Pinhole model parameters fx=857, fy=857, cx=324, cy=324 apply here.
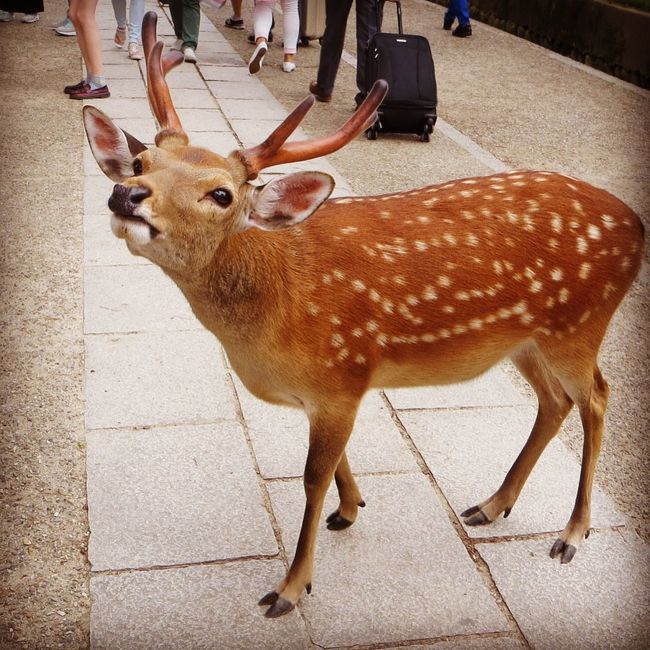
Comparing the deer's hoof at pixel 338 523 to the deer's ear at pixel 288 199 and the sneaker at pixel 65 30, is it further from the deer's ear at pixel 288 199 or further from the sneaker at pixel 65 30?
the sneaker at pixel 65 30

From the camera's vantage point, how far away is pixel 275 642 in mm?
2531

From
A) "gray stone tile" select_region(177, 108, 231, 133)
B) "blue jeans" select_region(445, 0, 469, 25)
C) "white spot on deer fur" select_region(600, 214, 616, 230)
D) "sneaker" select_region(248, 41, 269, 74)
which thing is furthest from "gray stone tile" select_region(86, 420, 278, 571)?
"blue jeans" select_region(445, 0, 469, 25)

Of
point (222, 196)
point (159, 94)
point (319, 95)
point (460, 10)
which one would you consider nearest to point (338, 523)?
point (222, 196)

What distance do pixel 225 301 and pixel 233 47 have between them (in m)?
8.28

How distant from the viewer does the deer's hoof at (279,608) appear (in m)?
2.62

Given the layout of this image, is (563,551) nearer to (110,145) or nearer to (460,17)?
(110,145)

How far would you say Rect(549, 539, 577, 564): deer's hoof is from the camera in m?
2.91

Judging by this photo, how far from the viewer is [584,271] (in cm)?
276

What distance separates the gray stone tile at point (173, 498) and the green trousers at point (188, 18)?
6436mm

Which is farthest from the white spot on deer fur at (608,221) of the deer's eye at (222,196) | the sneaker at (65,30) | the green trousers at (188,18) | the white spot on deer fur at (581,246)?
the sneaker at (65,30)

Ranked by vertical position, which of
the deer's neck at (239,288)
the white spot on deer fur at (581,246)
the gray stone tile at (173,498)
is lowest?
the gray stone tile at (173,498)

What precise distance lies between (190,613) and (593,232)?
1747mm

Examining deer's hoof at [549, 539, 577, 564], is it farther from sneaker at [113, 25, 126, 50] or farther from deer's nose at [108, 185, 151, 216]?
sneaker at [113, 25, 126, 50]

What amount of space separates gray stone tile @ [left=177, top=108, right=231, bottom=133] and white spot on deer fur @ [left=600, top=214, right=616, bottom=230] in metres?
4.63
